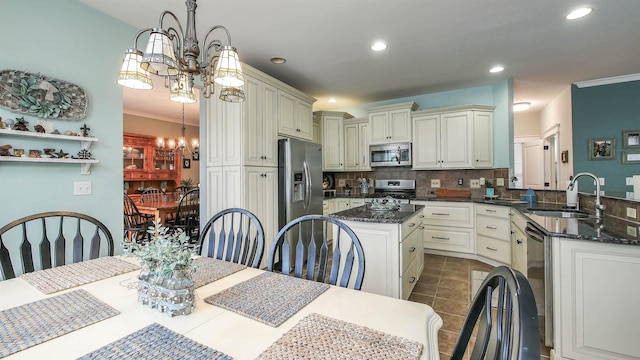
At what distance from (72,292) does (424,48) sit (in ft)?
11.2

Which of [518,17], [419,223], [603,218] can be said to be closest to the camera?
[603,218]

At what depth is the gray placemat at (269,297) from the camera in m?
0.96

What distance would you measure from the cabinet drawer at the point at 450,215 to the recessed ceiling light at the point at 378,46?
2343 millimetres

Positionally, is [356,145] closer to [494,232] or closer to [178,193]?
[494,232]

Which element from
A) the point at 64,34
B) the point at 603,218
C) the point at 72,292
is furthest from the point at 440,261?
the point at 64,34

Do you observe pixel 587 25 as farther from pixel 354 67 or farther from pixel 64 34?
pixel 64 34

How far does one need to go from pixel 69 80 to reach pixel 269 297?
7.51ft

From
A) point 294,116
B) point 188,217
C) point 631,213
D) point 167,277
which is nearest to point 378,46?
point 294,116

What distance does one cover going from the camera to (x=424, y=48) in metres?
2.97

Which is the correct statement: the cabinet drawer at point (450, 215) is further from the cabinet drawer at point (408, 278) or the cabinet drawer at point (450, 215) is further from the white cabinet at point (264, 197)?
the white cabinet at point (264, 197)

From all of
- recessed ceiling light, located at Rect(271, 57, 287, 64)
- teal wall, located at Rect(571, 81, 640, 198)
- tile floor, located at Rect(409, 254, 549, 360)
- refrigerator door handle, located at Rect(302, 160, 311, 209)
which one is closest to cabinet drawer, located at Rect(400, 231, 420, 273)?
tile floor, located at Rect(409, 254, 549, 360)

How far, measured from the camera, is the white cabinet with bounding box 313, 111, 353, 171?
4.93 m

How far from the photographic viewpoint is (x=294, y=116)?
12.2 feet

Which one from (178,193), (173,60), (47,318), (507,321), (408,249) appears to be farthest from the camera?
(178,193)
